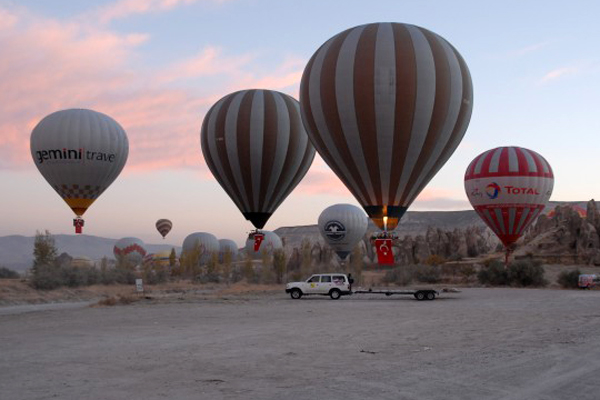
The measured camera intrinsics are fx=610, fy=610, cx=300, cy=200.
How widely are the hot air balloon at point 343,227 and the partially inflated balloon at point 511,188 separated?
1897 cm

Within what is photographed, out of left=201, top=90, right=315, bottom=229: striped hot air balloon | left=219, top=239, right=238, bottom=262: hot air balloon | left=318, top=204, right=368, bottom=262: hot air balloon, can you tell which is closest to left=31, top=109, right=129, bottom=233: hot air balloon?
left=201, top=90, right=315, bottom=229: striped hot air balloon

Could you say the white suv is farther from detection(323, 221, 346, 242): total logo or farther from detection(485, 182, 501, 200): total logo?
detection(323, 221, 346, 242): total logo

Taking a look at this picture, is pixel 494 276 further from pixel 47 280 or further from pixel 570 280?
pixel 47 280

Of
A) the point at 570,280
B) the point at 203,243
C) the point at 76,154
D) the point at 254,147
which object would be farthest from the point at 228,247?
the point at 254,147

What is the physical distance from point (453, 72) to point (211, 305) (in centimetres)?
1873

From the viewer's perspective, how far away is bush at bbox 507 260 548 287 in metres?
54.7

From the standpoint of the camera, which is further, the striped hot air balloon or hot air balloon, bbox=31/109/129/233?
hot air balloon, bbox=31/109/129/233

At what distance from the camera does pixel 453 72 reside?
106 ft

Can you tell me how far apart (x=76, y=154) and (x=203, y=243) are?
283 ft

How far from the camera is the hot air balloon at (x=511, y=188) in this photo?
5612cm

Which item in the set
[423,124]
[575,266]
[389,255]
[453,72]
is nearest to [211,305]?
[389,255]

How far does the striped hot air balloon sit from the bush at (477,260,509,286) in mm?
24610

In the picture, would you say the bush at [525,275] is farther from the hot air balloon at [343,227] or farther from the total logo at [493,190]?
the hot air balloon at [343,227]

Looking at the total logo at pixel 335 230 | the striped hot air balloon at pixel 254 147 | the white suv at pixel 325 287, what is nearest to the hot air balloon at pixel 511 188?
the total logo at pixel 335 230
